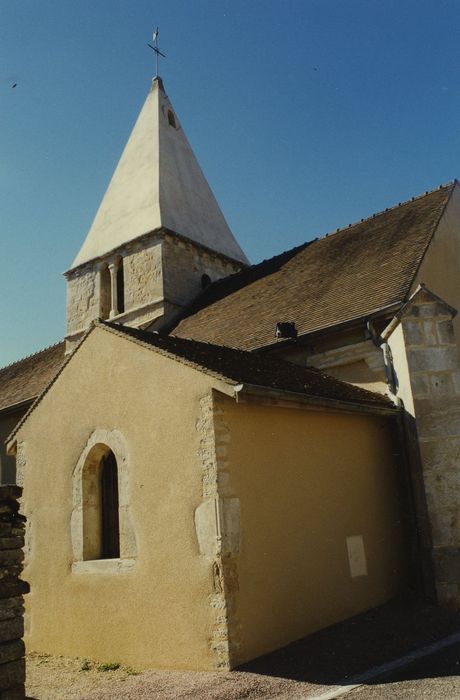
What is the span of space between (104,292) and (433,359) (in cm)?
1188

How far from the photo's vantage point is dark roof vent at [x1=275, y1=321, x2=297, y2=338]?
10.6 metres

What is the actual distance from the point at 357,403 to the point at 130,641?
4043mm

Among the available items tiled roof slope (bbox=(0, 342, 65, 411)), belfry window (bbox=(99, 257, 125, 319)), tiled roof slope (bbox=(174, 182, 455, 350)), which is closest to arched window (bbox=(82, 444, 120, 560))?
tiled roof slope (bbox=(174, 182, 455, 350))

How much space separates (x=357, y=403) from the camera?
27.3 ft

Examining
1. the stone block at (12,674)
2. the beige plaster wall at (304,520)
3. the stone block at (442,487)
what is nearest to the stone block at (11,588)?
the stone block at (12,674)

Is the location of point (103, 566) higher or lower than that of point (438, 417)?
lower

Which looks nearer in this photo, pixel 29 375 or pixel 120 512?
pixel 120 512

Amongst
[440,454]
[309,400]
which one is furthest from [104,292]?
[440,454]

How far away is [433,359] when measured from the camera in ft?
29.2

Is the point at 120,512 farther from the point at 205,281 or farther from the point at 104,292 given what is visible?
the point at 104,292

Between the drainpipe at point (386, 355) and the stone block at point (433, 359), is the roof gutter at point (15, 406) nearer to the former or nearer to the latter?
the drainpipe at point (386, 355)

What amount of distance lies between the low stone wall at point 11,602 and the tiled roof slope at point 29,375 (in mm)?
8826

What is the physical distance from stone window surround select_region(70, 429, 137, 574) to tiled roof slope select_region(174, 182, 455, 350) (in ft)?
Answer: 12.4

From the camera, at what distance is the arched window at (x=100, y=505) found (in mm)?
8047
